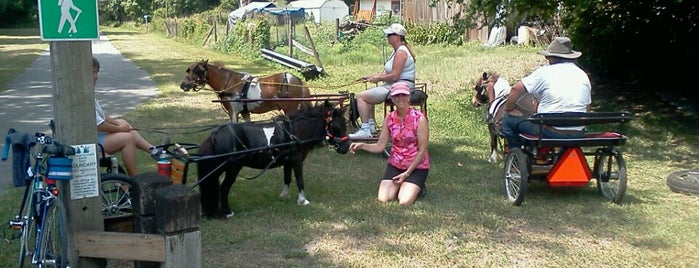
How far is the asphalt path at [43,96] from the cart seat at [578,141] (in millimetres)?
5454

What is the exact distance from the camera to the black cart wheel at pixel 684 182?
766 centimetres

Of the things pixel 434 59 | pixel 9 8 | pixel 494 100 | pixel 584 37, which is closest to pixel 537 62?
pixel 584 37

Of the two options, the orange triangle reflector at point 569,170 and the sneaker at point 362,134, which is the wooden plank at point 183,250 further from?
the sneaker at point 362,134

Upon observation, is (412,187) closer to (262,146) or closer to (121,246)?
(262,146)

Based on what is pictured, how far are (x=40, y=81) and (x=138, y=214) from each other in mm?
16304

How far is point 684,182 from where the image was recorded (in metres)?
7.78

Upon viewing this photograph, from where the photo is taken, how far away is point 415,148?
24.3 ft

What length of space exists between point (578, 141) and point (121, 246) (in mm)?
4418

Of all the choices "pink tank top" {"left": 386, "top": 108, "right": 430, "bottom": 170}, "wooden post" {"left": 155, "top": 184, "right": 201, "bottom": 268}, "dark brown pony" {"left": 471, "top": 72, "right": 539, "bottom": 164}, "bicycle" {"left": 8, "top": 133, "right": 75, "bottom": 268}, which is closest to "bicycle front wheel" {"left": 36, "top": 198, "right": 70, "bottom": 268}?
"bicycle" {"left": 8, "top": 133, "right": 75, "bottom": 268}

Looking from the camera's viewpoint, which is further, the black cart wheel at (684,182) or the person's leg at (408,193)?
the black cart wheel at (684,182)

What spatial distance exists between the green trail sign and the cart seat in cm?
431

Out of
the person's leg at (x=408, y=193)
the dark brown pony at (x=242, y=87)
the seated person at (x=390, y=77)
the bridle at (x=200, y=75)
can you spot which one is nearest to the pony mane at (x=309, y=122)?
the person's leg at (x=408, y=193)

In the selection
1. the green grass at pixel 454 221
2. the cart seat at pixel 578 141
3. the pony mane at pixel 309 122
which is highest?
the pony mane at pixel 309 122

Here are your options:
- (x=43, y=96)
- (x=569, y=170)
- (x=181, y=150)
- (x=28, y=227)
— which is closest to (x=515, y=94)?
(x=569, y=170)
